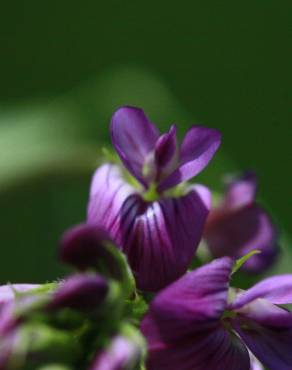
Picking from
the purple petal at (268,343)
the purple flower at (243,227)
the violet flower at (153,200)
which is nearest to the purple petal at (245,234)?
the purple flower at (243,227)

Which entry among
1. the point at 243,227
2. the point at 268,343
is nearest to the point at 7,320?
the point at 268,343

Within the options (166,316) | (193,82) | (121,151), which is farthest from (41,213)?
(166,316)

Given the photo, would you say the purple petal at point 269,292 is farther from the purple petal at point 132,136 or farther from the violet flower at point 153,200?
the purple petal at point 132,136

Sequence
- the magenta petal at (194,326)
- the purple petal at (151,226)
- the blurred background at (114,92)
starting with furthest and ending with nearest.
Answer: the blurred background at (114,92)
the purple petal at (151,226)
the magenta petal at (194,326)

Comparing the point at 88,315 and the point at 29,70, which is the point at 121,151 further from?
the point at 29,70

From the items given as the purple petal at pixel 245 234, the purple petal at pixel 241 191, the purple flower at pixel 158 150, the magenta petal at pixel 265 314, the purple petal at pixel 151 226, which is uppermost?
the purple flower at pixel 158 150
